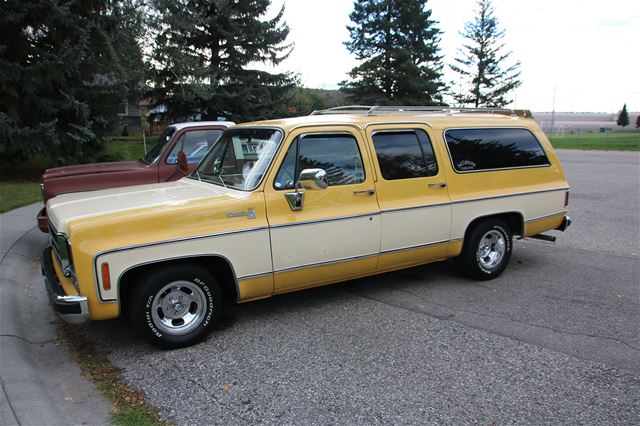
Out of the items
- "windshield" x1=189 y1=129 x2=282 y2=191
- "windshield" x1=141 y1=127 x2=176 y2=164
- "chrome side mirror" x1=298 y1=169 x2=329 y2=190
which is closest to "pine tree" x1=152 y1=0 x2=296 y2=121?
"windshield" x1=141 y1=127 x2=176 y2=164

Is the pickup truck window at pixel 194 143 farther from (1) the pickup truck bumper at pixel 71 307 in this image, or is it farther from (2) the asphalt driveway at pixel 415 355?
(1) the pickup truck bumper at pixel 71 307

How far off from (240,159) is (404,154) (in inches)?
70.5

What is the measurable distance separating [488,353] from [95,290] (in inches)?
128

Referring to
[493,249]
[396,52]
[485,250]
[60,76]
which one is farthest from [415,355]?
[396,52]

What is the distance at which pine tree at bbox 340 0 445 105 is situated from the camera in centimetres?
3869

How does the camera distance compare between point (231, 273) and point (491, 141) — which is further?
point (491, 141)

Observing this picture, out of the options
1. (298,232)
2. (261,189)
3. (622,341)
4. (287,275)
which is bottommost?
(622,341)

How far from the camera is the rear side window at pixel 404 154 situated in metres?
5.31

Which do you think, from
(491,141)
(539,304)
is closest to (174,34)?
(491,141)

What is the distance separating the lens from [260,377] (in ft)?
12.6

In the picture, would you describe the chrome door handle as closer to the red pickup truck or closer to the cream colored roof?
the cream colored roof

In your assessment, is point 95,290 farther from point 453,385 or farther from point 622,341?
point 622,341

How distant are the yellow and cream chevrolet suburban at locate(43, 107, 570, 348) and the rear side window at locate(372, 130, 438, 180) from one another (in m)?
0.01

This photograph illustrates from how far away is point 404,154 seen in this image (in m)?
5.48
